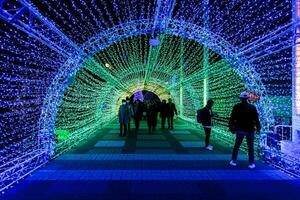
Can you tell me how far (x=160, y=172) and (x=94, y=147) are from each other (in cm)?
412

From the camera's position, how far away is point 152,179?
20.9 ft

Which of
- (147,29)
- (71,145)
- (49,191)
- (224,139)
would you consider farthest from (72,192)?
(224,139)

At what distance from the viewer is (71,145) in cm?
1063

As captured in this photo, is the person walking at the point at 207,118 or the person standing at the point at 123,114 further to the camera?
the person standing at the point at 123,114

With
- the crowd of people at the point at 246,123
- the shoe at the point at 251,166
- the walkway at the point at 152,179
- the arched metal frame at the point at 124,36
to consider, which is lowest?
the walkway at the point at 152,179

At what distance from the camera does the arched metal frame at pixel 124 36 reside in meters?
8.74

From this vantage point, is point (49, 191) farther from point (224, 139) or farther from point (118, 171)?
Result: point (224, 139)

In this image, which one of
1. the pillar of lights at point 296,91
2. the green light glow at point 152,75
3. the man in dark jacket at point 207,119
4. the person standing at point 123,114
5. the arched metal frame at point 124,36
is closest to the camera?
the pillar of lights at point 296,91

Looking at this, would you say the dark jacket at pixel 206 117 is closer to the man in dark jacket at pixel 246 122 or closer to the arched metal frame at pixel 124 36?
the arched metal frame at pixel 124 36

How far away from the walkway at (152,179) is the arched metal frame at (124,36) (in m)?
0.94

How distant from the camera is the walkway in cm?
546

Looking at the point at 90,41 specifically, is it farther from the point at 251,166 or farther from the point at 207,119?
the point at 251,166

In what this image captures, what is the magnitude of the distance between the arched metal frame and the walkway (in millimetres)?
940

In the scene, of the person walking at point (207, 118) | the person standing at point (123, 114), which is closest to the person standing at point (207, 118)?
the person walking at point (207, 118)
